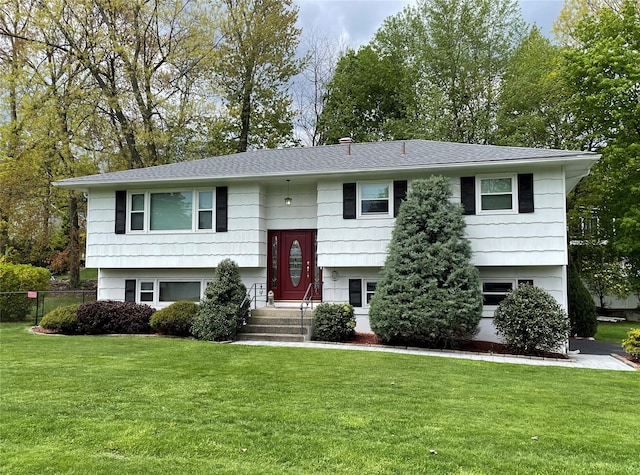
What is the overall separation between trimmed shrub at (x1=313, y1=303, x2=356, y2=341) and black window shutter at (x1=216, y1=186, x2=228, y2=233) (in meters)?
3.83

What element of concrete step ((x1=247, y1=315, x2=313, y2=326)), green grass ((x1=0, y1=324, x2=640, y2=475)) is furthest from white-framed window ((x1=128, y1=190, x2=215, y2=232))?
green grass ((x1=0, y1=324, x2=640, y2=475))

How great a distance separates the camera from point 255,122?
25.5 meters

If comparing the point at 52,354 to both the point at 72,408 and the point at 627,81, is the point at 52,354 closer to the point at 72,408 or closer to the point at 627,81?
the point at 72,408

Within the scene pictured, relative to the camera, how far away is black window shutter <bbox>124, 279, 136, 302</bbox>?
14031 millimetres

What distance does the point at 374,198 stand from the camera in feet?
41.1

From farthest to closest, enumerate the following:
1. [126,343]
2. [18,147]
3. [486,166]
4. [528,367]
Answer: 1. [18,147]
2. [486,166]
3. [126,343]
4. [528,367]

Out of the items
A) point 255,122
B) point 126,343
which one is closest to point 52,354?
point 126,343

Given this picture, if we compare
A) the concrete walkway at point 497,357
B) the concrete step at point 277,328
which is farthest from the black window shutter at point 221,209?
the concrete walkway at point 497,357

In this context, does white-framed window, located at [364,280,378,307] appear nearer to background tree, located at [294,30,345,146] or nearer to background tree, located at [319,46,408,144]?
background tree, located at [319,46,408,144]

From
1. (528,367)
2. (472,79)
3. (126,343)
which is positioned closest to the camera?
(528,367)

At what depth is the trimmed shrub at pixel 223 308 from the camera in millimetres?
11125

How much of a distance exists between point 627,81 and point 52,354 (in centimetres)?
1912

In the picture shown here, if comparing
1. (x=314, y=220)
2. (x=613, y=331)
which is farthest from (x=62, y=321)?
(x=613, y=331)

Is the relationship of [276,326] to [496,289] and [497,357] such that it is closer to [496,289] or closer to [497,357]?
[497,357]
